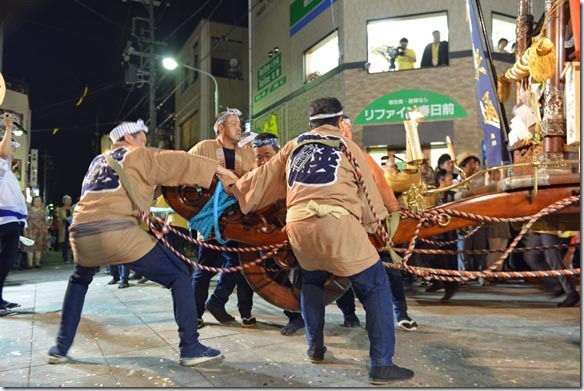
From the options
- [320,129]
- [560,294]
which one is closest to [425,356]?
[320,129]

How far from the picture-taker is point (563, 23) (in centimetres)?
430

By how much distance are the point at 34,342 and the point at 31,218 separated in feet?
32.4

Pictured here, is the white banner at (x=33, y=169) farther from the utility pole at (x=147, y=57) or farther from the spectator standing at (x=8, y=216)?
the spectator standing at (x=8, y=216)

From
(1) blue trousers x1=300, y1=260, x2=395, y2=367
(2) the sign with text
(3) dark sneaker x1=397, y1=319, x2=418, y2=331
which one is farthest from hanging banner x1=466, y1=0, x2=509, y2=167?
(2) the sign with text

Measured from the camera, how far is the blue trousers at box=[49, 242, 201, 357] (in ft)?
10.5

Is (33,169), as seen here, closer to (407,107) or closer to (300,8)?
(300,8)

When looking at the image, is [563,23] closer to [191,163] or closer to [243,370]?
[191,163]

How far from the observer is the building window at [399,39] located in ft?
40.3

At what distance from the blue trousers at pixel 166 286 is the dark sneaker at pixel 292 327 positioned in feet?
3.36

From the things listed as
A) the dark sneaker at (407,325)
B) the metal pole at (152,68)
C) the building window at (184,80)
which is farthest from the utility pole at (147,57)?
the dark sneaker at (407,325)

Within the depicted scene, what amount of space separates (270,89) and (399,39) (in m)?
5.78

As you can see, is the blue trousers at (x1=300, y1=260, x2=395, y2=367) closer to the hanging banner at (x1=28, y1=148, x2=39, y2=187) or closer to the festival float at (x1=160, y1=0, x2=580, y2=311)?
the festival float at (x1=160, y1=0, x2=580, y2=311)

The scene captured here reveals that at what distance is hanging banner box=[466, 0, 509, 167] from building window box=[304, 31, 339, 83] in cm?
824

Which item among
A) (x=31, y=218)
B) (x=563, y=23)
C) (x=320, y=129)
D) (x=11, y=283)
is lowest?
(x=11, y=283)
